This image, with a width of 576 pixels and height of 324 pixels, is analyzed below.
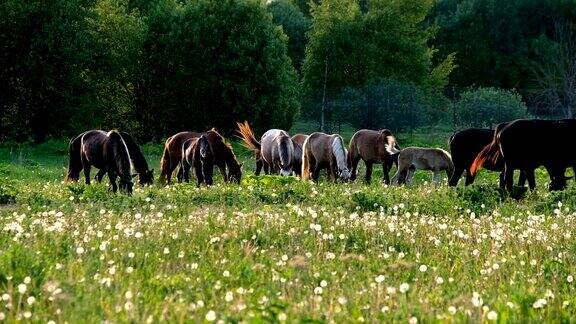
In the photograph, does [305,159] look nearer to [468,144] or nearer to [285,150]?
[285,150]

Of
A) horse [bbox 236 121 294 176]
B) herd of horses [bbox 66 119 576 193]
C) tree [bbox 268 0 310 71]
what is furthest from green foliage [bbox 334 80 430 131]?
tree [bbox 268 0 310 71]

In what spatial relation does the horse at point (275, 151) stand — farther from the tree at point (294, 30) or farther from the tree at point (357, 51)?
the tree at point (294, 30)

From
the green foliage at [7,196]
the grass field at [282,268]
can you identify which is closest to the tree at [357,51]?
the green foliage at [7,196]

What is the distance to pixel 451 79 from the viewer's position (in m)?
76.9

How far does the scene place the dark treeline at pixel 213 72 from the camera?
4347cm

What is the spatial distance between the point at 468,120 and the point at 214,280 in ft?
151

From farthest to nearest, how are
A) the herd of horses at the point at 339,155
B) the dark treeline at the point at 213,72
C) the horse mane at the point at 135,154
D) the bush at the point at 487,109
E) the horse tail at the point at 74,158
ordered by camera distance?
the bush at the point at 487,109
the dark treeline at the point at 213,72
the horse tail at the point at 74,158
the horse mane at the point at 135,154
the herd of horses at the point at 339,155

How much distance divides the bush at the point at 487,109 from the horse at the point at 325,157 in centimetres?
2770

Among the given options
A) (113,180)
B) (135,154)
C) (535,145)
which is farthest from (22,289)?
(135,154)

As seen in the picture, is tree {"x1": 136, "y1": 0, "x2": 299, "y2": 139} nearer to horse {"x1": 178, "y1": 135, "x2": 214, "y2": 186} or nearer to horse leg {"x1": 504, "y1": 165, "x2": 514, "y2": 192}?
horse {"x1": 178, "y1": 135, "x2": 214, "y2": 186}

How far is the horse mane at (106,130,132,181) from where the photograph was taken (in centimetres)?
1748

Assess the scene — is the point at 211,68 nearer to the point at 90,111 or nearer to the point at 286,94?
the point at 286,94

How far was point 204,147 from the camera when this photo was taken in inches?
824

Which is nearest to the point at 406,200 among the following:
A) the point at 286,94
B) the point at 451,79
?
the point at 286,94
